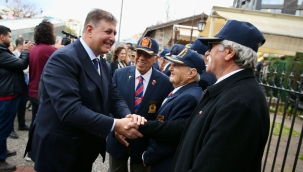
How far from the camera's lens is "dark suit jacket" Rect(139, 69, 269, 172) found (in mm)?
1361

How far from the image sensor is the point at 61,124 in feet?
6.72

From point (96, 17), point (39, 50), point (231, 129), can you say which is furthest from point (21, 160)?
point (231, 129)

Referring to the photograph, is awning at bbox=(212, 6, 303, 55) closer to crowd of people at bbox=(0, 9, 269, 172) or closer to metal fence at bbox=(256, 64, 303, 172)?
metal fence at bbox=(256, 64, 303, 172)

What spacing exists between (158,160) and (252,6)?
216ft

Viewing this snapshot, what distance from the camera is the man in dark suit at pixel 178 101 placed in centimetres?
235

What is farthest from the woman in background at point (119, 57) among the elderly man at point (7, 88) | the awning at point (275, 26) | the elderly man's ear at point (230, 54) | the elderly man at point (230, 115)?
the elderly man's ear at point (230, 54)

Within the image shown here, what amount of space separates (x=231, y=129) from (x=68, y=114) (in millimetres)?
1258

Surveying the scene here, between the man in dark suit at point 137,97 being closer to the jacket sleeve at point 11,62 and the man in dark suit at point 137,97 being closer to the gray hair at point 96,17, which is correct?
the gray hair at point 96,17

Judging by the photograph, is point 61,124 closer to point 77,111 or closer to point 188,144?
point 77,111

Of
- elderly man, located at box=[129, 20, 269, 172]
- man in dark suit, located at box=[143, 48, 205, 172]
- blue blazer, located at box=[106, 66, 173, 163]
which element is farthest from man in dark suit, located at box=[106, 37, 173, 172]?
elderly man, located at box=[129, 20, 269, 172]

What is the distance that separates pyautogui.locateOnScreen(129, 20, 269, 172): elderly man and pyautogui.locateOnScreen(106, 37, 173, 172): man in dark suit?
119 cm

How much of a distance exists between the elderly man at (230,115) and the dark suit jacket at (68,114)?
2.75 ft

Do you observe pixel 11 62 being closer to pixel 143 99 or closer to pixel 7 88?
pixel 7 88

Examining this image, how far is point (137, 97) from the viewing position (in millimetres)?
3094
